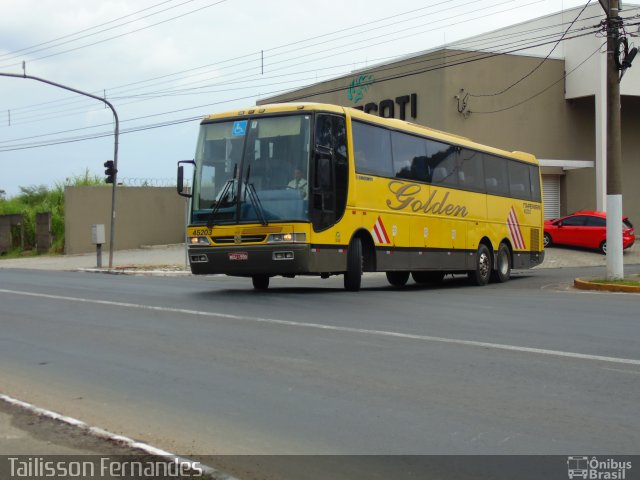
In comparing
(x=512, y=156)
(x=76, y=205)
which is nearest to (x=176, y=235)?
(x=76, y=205)

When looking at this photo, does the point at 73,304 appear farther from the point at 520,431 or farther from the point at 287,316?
the point at 520,431

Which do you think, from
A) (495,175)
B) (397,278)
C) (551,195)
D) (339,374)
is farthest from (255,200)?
(551,195)

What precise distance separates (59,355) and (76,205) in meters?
33.1

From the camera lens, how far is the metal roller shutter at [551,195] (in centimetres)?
3667

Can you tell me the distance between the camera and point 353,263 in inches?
591

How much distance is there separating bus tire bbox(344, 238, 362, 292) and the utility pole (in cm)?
628

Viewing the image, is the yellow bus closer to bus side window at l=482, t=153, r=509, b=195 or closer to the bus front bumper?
the bus front bumper

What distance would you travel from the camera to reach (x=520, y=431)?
545 centimetres

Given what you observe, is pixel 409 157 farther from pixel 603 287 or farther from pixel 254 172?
pixel 603 287

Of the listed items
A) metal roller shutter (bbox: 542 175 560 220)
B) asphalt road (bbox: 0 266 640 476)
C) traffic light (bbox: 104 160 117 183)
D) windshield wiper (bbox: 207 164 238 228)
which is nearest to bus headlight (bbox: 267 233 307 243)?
asphalt road (bbox: 0 266 640 476)

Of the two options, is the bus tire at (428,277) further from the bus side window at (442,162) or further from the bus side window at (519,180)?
the bus side window at (519,180)

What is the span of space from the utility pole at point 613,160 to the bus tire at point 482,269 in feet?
11.0

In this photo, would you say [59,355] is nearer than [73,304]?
Yes

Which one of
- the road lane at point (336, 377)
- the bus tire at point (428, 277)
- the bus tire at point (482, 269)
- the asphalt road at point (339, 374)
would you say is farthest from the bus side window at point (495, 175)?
the road lane at point (336, 377)
